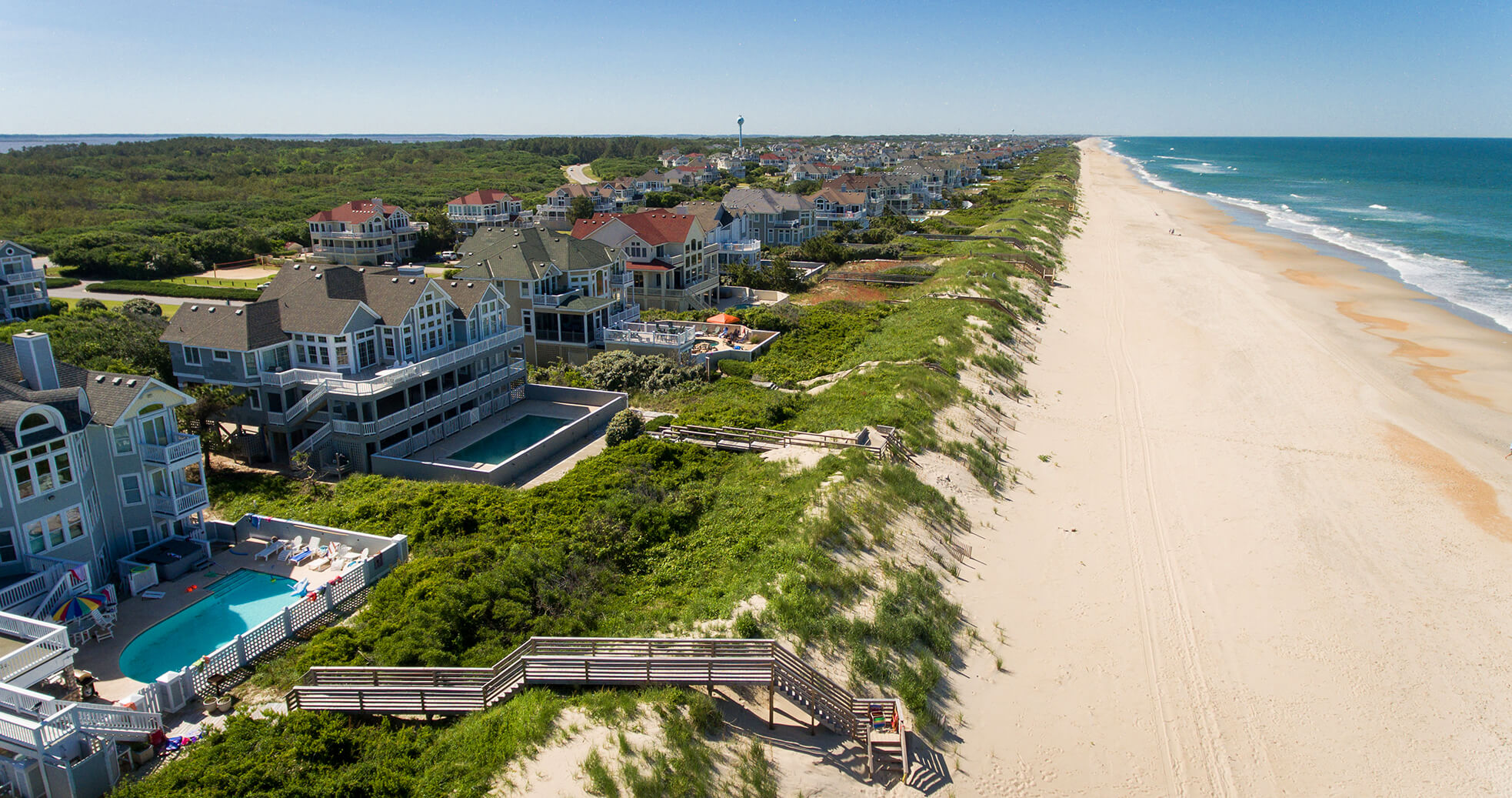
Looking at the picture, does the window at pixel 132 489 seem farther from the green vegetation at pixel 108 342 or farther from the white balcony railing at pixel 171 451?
the green vegetation at pixel 108 342

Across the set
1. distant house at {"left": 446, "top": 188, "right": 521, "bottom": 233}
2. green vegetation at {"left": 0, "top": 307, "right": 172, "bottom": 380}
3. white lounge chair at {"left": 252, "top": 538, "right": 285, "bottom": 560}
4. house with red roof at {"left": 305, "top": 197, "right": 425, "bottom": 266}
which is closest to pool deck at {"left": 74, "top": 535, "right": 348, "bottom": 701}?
white lounge chair at {"left": 252, "top": 538, "right": 285, "bottom": 560}

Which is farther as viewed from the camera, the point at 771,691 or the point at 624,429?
the point at 624,429

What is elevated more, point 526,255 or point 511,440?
point 526,255

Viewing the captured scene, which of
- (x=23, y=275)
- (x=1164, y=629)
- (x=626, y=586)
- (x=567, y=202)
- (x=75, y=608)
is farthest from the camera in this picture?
(x=567, y=202)

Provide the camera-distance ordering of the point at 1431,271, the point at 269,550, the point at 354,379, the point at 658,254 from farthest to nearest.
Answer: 1. the point at 1431,271
2. the point at 658,254
3. the point at 354,379
4. the point at 269,550

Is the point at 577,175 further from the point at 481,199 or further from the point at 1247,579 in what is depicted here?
the point at 1247,579

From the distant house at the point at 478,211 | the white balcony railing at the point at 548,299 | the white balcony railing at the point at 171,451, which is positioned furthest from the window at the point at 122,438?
the distant house at the point at 478,211

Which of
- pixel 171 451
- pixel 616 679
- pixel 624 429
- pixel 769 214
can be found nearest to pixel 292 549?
pixel 171 451
